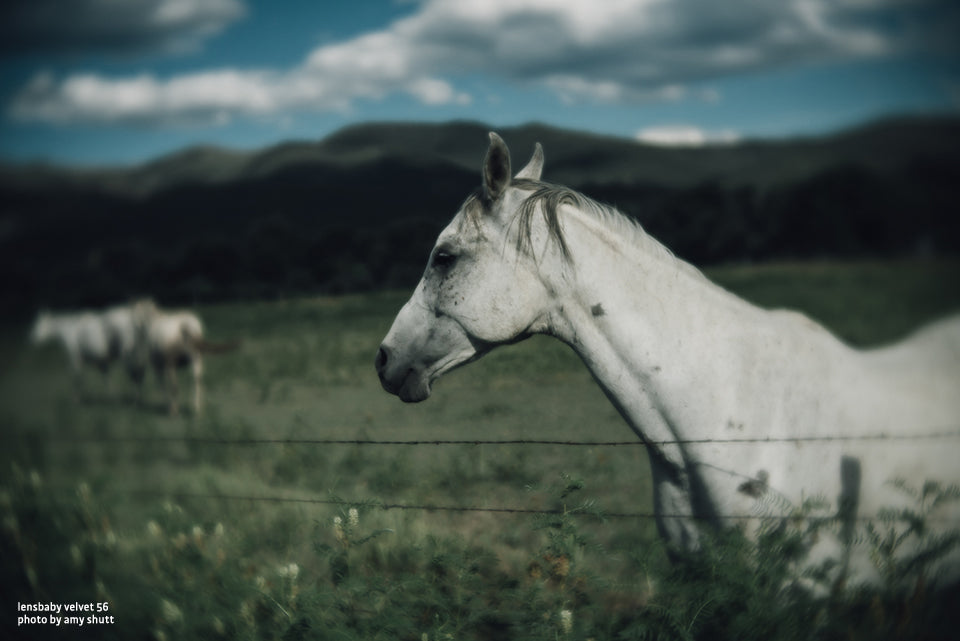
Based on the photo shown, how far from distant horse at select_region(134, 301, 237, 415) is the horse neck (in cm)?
823

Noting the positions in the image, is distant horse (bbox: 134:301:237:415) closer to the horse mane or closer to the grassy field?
the grassy field

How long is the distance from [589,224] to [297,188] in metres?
4.72

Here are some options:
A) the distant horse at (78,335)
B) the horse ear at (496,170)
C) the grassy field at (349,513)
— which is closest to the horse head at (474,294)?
the horse ear at (496,170)

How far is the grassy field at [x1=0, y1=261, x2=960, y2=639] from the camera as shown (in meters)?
2.21

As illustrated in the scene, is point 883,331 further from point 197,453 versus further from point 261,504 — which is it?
point 197,453

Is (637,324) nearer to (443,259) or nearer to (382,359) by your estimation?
(443,259)

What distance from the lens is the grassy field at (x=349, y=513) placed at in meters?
2.21

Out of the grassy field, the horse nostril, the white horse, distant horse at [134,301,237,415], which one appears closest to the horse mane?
the white horse

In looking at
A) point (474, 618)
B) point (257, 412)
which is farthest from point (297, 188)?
point (474, 618)

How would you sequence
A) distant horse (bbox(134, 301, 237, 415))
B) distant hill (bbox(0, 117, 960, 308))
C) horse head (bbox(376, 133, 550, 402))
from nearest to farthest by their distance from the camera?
1. horse head (bbox(376, 133, 550, 402))
2. distant hill (bbox(0, 117, 960, 308))
3. distant horse (bbox(134, 301, 237, 415))

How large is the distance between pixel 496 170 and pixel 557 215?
307 millimetres

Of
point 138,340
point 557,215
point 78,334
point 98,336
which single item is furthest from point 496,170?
point 78,334

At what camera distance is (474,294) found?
7.67ft

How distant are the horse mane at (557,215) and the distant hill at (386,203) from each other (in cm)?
173
